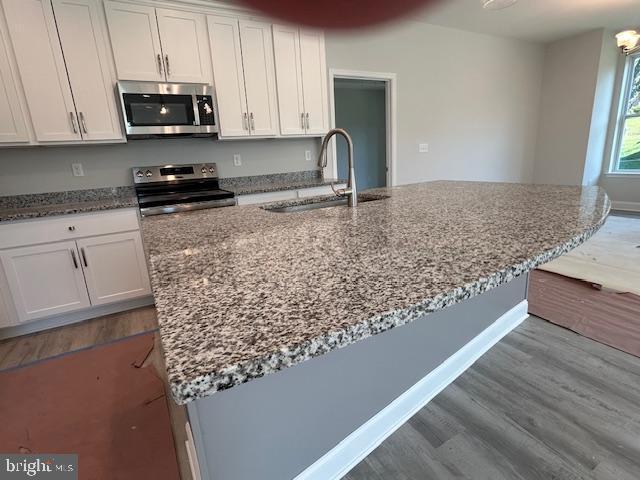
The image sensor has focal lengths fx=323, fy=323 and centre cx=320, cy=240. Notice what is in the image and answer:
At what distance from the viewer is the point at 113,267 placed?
99.6 inches

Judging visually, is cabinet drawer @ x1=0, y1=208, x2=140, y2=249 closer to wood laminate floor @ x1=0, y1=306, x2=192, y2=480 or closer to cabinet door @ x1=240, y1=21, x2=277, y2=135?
wood laminate floor @ x1=0, y1=306, x2=192, y2=480

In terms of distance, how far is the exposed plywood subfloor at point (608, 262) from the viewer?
2.33 meters

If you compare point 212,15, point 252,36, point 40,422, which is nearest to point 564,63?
point 252,36

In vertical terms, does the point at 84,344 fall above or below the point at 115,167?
below

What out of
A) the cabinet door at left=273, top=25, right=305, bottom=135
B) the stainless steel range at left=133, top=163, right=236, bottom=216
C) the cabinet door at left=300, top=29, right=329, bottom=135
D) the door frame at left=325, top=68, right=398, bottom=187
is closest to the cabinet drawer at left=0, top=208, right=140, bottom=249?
the stainless steel range at left=133, top=163, right=236, bottom=216

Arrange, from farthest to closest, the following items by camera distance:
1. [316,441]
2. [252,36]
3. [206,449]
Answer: [252,36] < [316,441] < [206,449]

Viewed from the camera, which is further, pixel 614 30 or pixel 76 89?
pixel 614 30

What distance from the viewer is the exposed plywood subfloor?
7.64 feet

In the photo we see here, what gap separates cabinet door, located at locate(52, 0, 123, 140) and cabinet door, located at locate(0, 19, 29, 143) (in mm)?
329

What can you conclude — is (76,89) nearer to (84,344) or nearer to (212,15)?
(212,15)

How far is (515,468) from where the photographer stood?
122 centimetres

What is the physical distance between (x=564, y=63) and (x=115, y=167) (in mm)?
6555

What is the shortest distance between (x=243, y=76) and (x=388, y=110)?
1.96 meters

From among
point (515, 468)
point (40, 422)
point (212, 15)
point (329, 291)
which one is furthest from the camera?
point (212, 15)
